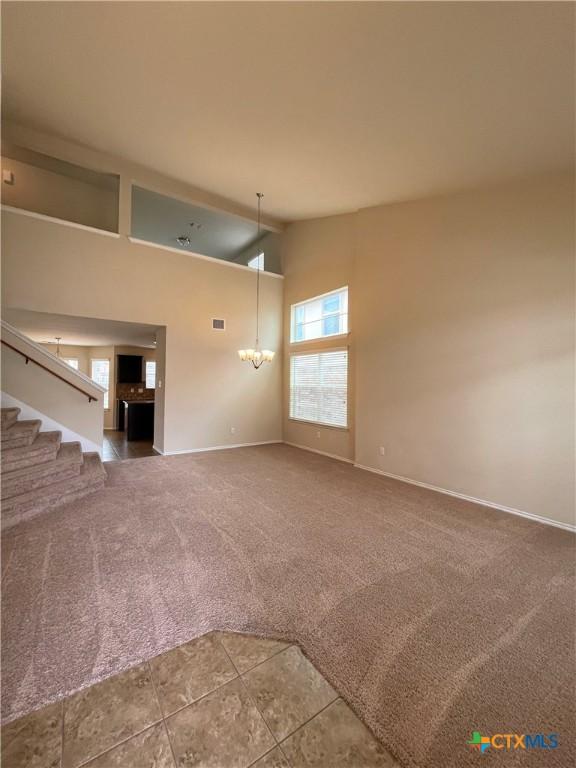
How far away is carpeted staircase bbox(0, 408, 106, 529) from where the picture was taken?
3258 millimetres

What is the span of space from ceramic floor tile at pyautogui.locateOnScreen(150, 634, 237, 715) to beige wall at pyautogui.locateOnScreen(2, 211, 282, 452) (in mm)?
4642

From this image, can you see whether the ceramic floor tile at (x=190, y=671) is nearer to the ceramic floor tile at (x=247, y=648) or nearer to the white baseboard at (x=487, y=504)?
the ceramic floor tile at (x=247, y=648)

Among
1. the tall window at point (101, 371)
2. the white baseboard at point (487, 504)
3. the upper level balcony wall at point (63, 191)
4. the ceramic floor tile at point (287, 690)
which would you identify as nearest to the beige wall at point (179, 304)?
the upper level balcony wall at point (63, 191)

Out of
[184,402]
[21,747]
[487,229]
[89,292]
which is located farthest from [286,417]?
[21,747]

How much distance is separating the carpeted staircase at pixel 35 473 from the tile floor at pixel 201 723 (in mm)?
2510

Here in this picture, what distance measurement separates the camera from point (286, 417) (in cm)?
749

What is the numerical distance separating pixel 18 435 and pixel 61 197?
5349 millimetres

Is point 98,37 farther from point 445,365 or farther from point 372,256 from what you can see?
point 445,365

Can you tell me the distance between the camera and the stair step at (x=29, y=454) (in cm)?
340

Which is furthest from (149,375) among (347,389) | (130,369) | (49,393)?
(347,389)

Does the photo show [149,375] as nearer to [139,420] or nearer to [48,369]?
[139,420]

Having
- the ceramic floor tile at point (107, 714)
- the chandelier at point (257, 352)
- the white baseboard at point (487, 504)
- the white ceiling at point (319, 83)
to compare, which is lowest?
the ceramic floor tile at point (107, 714)

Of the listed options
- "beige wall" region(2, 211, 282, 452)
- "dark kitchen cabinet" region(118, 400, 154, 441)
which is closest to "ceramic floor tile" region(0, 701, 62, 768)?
"beige wall" region(2, 211, 282, 452)

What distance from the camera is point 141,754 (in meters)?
1.24
